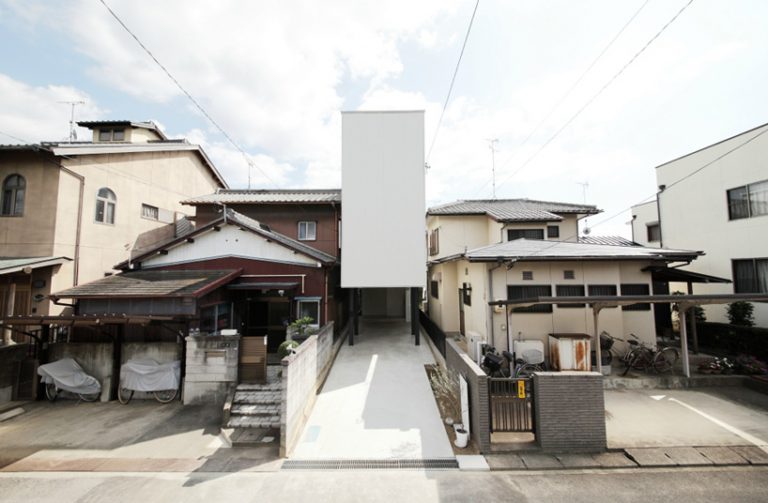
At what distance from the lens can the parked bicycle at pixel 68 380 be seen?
7.93m

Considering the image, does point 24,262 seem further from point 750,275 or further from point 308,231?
point 750,275

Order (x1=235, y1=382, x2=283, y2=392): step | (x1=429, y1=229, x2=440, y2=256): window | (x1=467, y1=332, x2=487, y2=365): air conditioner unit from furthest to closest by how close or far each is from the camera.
→ (x1=429, y1=229, x2=440, y2=256): window
(x1=467, y1=332, x2=487, y2=365): air conditioner unit
(x1=235, y1=382, x2=283, y2=392): step

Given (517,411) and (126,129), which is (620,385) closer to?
Result: (517,411)

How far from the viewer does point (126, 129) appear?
14.5m

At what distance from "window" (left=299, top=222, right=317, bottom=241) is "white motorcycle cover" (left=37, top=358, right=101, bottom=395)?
323 inches

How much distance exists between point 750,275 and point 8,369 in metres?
24.8

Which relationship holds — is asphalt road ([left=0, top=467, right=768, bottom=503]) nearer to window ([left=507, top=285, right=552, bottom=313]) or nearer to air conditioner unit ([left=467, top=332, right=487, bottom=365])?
air conditioner unit ([left=467, top=332, right=487, bottom=365])

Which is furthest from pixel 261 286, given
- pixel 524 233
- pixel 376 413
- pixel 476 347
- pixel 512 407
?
pixel 524 233

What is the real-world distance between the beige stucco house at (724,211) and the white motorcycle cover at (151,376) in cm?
1977

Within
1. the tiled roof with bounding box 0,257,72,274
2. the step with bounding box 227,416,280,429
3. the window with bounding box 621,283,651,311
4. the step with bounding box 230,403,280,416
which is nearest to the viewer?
the step with bounding box 227,416,280,429

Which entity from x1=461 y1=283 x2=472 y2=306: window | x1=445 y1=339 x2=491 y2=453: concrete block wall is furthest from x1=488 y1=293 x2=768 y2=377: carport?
x1=461 y1=283 x2=472 y2=306: window

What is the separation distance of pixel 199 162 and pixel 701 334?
24885 mm

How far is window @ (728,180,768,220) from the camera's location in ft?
36.1

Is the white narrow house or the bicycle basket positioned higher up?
the white narrow house
